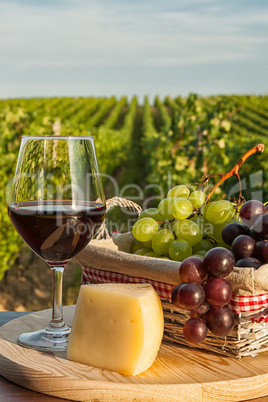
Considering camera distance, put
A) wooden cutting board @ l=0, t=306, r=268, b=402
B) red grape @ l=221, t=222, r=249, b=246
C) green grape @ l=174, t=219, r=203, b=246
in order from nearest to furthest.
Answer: wooden cutting board @ l=0, t=306, r=268, b=402, red grape @ l=221, t=222, r=249, b=246, green grape @ l=174, t=219, r=203, b=246

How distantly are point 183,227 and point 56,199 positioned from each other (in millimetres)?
461

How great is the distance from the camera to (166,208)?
69.9 inches

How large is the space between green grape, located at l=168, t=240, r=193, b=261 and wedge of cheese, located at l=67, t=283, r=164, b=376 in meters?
0.27

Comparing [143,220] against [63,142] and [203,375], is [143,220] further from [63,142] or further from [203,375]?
[203,375]

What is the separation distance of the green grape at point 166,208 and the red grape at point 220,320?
0.50 metres

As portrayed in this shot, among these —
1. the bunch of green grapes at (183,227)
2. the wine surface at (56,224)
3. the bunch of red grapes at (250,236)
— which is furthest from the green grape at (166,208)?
the wine surface at (56,224)

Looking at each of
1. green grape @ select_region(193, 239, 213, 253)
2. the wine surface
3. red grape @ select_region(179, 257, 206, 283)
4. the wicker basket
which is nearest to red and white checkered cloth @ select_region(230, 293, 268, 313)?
the wicker basket

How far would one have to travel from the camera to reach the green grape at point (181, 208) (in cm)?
167

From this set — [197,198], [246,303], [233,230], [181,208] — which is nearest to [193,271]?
[246,303]

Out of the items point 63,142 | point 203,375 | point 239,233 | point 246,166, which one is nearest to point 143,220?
point 239,233

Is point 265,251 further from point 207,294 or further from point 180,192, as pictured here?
point 180,192

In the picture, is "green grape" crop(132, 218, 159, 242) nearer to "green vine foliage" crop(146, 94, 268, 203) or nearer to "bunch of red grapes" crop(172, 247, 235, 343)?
"bunch of red grapes" crop(172, 247, 235, 343)

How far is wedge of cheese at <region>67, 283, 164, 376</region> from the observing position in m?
1.26

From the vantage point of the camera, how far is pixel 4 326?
5.27 feet
